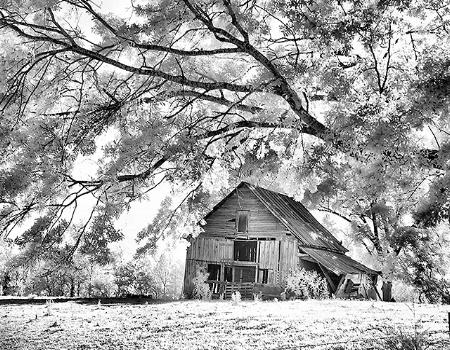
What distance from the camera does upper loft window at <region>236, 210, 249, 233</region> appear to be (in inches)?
1125

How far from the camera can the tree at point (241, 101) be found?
7.33 meters

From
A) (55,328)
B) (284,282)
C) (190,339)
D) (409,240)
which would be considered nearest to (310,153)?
(409,240)

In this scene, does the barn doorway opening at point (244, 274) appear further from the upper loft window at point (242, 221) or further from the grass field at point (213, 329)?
the grass field at point (213, 329)

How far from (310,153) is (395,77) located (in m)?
2.80

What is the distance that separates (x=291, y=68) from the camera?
342 inches

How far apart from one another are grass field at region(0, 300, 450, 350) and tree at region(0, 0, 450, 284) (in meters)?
2.23

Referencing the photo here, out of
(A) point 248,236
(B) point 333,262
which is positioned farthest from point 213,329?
(A) point 248,236

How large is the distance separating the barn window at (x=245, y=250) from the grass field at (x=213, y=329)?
48.8 feet

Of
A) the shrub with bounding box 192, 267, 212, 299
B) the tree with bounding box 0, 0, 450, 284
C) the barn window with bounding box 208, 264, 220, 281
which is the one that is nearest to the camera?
the tree with bounding box 0, 0, 450, 284

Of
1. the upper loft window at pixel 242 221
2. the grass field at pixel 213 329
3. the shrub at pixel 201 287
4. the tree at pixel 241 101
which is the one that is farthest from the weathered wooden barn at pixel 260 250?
the tree at pixel 241 101

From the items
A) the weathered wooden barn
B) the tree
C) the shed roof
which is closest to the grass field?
the tree

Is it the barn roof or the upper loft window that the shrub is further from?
the barn roof

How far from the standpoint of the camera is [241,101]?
9891mm

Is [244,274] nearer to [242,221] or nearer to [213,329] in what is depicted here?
[242,221]
